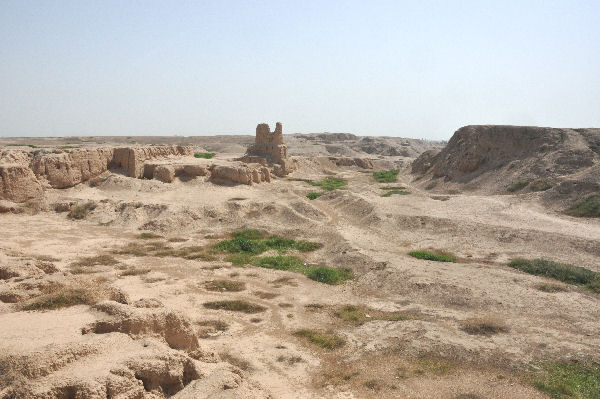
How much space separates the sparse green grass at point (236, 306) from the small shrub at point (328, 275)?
2931mm

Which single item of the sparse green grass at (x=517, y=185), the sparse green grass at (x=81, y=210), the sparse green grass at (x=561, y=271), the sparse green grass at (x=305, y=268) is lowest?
the sparse green grass at (x=305, y=268)

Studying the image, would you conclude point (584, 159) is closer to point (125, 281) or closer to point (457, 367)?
point (457, 367)

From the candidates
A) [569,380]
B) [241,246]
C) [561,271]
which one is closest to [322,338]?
[569,380]

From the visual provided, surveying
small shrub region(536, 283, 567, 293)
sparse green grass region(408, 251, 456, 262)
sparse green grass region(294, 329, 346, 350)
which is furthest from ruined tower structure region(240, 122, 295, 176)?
sparse green grass region(294, 329, 346, 350)

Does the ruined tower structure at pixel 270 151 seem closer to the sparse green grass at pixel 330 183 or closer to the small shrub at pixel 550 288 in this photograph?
the sparse green grass at pixel 330 183

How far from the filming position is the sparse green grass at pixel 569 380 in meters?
6.88

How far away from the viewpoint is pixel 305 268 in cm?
1456

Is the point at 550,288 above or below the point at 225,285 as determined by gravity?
above

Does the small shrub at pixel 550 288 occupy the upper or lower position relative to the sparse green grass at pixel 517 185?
lower

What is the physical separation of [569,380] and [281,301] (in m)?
6.81

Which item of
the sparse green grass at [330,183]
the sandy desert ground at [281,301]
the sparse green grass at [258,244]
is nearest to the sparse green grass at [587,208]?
the sandy desert ground at [281,301]

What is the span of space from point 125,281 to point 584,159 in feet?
96.4

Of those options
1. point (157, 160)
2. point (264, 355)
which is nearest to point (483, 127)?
point (157, 160)

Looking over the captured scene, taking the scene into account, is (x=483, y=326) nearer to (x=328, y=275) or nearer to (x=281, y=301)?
(x=281, y=301)
